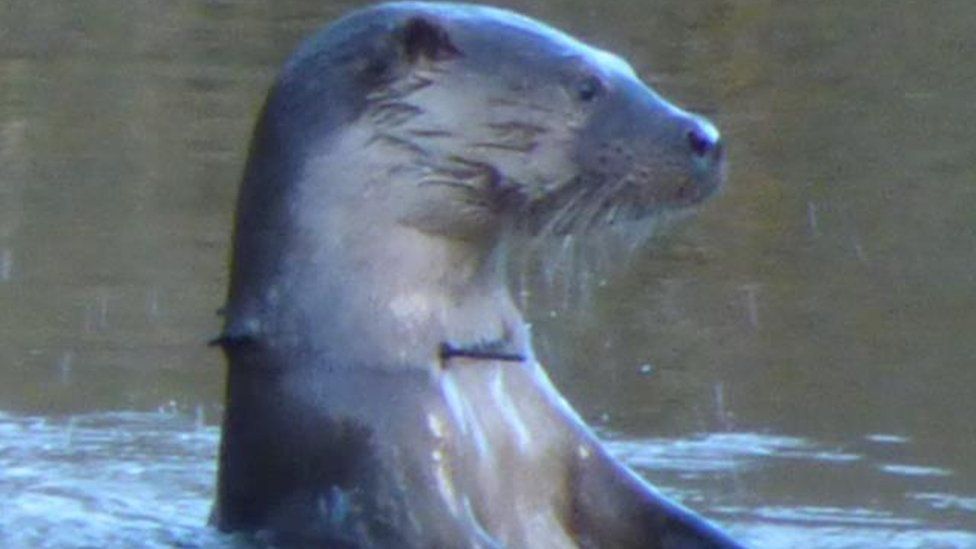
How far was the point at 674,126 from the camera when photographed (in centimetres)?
475

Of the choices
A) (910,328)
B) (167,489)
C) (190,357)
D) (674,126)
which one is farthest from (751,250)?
(674,126)

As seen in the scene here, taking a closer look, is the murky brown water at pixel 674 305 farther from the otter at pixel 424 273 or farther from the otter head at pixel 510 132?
the otter head at pixel 510 132

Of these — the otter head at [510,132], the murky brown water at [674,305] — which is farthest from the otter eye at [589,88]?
the murky brown water at [674,305]

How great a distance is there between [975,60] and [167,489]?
730 centimetres

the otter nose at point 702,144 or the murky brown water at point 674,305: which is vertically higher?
the otter nose at point 702,144

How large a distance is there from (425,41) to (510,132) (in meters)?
0.18

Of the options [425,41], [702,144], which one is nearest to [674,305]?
[702,144]

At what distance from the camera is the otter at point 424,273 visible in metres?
4.62

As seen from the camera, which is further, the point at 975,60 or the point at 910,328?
the point at 975,60

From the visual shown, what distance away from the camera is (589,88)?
477 cm

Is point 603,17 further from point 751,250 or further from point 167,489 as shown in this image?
point 167,489

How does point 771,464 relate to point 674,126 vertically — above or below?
below

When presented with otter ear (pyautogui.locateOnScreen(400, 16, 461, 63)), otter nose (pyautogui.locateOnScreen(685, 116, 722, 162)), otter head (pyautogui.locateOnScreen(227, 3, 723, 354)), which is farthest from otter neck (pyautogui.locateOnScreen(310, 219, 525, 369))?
otter nose (pyautogui.locateOnScreen(685, 116, 722, 162))

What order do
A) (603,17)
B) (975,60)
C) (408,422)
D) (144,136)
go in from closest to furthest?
(408,422)
(144,136)
(975,60)
(603,17)
